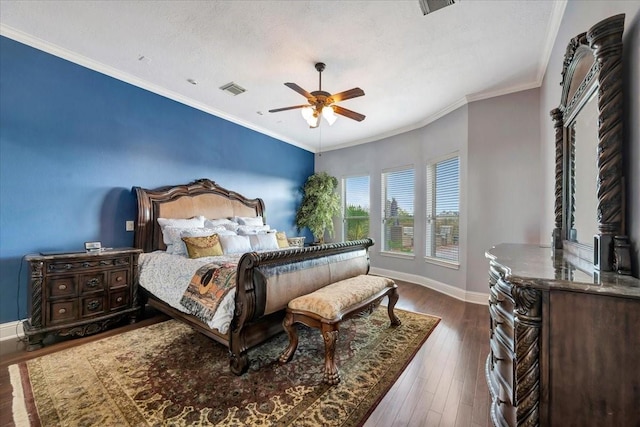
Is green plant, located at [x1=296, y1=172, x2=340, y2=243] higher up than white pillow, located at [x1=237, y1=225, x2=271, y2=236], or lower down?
higher up

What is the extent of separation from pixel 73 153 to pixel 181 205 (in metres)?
1.33

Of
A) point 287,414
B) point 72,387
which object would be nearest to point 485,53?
point 287,414

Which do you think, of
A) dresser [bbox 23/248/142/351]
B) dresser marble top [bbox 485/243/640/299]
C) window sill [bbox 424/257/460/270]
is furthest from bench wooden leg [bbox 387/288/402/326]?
dresser [bbox 23/248/142/351]

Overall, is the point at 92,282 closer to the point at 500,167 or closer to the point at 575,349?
the point at 575,349

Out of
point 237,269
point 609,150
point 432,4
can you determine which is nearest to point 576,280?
point 609,150

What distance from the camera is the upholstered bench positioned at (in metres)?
2.00

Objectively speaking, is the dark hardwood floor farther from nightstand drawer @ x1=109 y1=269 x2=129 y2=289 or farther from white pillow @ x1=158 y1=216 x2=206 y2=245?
white pillow @ x1=158 y1=216 x2=206 y2=245

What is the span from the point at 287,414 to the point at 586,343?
1578mm

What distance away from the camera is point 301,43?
272cm

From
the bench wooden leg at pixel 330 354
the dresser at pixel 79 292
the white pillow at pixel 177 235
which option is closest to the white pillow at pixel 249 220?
the white pillow at pixel 177 235

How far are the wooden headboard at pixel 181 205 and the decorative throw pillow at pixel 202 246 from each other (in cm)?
69

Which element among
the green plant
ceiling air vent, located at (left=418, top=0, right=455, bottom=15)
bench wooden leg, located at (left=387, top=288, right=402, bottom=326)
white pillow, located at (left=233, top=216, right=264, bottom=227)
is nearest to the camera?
ceiling air vent, located at (left=418, top=0, right=455, bottom=15)

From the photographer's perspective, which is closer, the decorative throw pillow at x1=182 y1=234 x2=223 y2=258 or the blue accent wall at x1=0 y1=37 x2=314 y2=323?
the blue accent wall at x1=0 y1=37 x2=314 y2=323

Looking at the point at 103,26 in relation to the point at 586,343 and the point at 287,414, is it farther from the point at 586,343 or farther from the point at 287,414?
the point at 586,343
